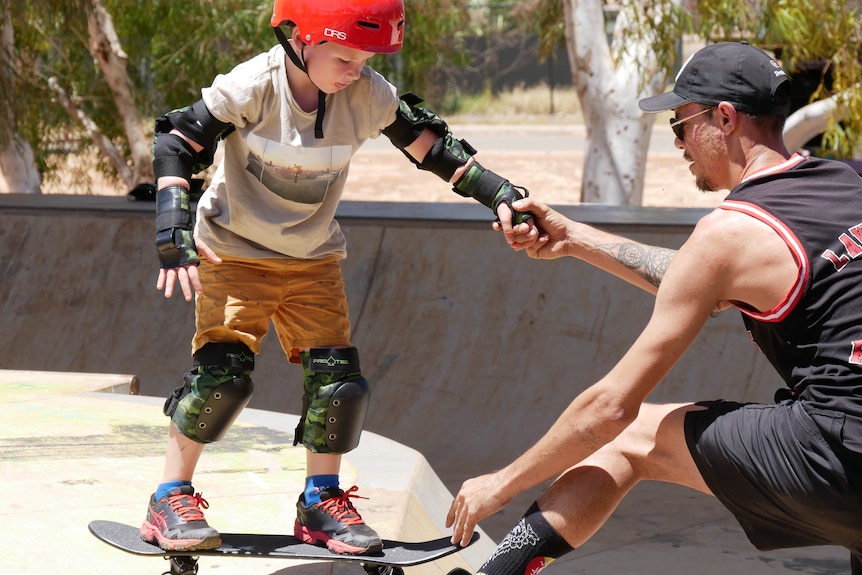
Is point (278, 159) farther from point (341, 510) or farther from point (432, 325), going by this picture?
point (432, 325)

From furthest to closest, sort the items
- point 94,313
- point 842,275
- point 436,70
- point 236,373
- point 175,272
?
point 436,70 < point 94,313 < point 236,373 < point 175,272 < point 842,275

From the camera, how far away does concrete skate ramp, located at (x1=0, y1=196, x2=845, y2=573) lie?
6.87 meters

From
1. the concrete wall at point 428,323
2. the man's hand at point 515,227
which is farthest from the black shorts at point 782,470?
the concrete wall at point 428,323

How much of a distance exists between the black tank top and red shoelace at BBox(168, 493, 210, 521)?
5.35 feet

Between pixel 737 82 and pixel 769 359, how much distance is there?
2.33ft

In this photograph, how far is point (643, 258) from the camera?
3535mm

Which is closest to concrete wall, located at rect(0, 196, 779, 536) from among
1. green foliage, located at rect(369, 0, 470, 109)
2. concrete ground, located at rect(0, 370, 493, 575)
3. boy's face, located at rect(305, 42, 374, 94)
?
concrete ground, located at rect(0, 370, 493, 575)

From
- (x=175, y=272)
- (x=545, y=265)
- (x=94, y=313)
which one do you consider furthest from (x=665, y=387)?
(x=175, y=272)

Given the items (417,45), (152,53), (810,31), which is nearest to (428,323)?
(810,31)

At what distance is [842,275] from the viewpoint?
8.73 feet

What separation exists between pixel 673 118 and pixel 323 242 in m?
1.11

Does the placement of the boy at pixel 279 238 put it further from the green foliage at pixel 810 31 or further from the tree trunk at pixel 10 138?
Result: the green foliage at pixel 810 31

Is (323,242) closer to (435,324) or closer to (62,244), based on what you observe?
(435,324)

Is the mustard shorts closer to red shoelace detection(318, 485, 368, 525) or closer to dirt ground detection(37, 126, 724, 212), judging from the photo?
red shoelace detection(318, 485, 368, 525)
